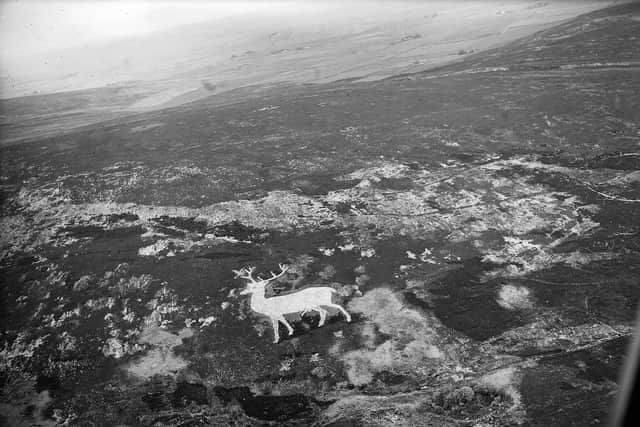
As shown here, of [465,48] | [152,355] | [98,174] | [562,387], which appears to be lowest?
[562,387]

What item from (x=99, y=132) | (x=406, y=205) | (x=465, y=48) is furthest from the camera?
(x=465, y=48)

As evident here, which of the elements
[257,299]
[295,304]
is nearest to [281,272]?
[257,299]

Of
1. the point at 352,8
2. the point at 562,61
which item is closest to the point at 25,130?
the point at 562,61

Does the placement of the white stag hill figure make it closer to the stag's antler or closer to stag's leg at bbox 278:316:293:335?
stag's leg at bbox 278:316:293:335

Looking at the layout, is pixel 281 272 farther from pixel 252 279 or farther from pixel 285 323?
pixel 285 323

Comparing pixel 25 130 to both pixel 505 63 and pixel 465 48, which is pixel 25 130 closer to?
pixel 505 63

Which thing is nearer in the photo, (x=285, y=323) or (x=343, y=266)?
(x=285, y=323)

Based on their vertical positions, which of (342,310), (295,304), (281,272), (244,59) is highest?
(244,59)
